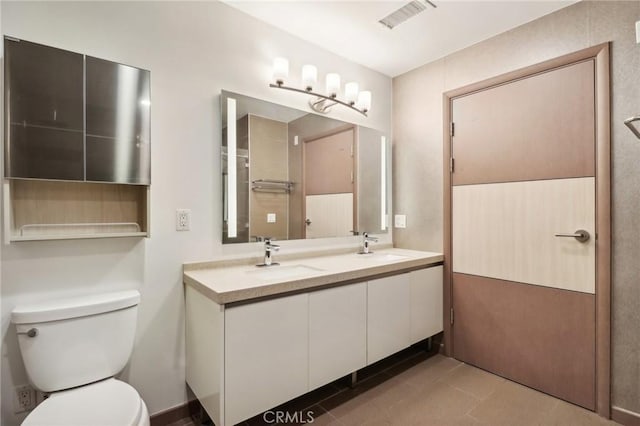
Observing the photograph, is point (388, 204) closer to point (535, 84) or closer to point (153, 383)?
point (535, 84)

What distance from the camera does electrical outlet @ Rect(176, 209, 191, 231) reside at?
Answer: 1.75 metres

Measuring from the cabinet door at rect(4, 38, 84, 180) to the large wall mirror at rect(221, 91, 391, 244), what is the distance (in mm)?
718

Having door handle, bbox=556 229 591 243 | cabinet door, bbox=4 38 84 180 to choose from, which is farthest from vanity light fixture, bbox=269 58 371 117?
door handle, bbox=556 229 591 243

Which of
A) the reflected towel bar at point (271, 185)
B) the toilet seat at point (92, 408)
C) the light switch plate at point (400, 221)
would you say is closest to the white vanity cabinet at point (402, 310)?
the light switch plate at point (400, 221)

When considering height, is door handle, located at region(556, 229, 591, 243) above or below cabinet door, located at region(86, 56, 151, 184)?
below

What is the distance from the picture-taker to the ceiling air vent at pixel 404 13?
6.25 ft

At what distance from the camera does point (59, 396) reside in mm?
1254


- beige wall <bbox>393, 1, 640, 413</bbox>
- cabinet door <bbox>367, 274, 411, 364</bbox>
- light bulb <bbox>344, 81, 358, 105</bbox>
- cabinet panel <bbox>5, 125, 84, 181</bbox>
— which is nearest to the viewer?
cabinet panel <bbox>5, 125, 84, 181</bbox>

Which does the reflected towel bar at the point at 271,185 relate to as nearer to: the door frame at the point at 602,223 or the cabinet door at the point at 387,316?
the cabinet door at the point at 387,316

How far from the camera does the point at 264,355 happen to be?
1517 mm

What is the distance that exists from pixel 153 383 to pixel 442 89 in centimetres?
281

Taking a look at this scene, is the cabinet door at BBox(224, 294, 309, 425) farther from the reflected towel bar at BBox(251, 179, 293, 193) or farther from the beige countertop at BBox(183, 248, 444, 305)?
the reflected towel bar at BBox(251, 179, 293, 193)

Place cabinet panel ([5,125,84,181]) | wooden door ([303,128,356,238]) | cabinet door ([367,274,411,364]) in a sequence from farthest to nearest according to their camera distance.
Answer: wooden door ([303,128,356,238]) → cabinet door ([367,274,411,364]) → cabinet panel ([5,125,84,181])

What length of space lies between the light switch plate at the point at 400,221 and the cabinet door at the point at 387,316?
726 millimetres
